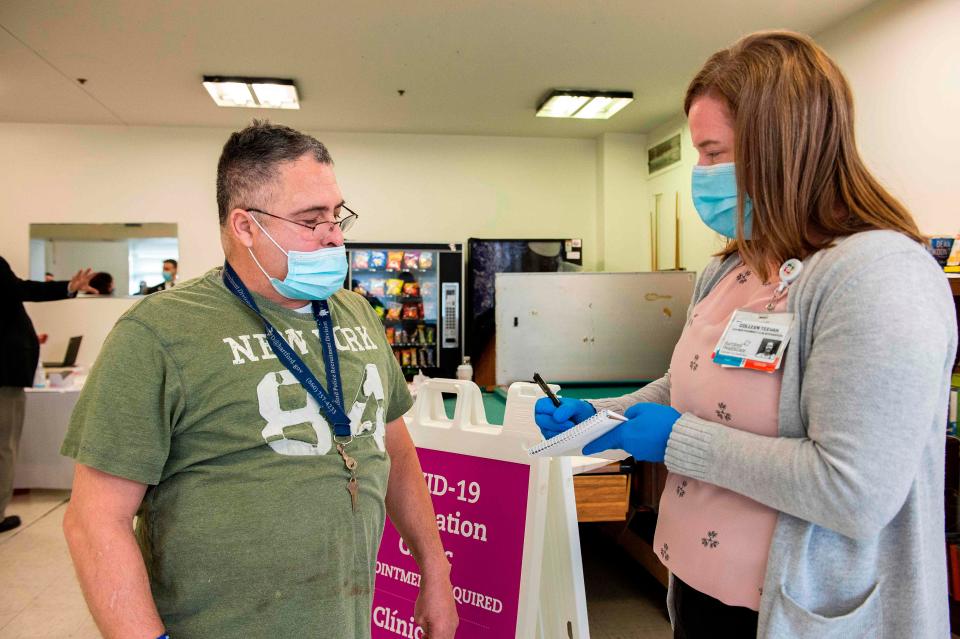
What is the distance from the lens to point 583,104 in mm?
5605

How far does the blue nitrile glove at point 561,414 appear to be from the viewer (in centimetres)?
135

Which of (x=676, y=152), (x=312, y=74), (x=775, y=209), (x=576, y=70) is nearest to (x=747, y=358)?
(x=775, y=209)

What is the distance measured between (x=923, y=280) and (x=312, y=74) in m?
4.85

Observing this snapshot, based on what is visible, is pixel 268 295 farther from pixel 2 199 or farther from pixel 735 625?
pixel 2 199

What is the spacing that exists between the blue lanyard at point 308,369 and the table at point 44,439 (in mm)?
4463

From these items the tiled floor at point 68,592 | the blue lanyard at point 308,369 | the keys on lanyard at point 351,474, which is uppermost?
the blue lanyard at point 308,369

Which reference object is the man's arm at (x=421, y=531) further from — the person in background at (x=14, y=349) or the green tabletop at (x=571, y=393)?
the person in background at (x=14, y=349)

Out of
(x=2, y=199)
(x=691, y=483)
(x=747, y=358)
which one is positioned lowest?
(x=691, y=483)

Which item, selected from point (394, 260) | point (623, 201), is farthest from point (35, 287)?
point (623, 201)

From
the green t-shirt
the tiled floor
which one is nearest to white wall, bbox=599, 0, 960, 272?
the tiled floor

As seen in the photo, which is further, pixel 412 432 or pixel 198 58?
pixel 198 58

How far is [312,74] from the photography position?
4.89 meters

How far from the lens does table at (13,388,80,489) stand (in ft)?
15.9

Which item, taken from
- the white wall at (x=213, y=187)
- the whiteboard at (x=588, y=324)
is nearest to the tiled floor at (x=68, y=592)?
the whiteboard at (x=588, y=324)
